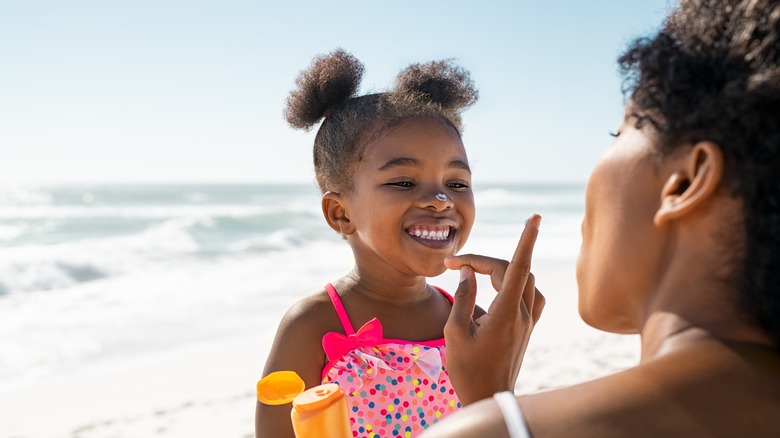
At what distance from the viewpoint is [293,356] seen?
226 cm

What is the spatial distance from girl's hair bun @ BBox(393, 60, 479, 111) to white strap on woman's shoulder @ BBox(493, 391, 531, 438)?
1.88 metres

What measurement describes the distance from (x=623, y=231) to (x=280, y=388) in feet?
2.62

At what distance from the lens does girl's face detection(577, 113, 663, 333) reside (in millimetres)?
1077

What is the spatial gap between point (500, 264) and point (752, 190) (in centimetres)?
86

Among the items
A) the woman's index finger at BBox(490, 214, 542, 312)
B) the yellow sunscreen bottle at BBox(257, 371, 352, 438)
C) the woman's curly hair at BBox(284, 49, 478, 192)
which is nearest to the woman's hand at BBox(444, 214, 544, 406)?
the woman's index finger at BBox(490, 214, 542, 312)

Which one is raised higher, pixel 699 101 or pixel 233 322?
pixel 699 101

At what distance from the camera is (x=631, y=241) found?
1.10 meters

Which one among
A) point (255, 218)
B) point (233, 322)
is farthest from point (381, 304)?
point (255, 218)

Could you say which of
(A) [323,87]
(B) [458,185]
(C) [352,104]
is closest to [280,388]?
(B) [458,185]

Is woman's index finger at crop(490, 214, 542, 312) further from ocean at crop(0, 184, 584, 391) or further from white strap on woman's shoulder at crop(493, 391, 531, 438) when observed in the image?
ocean at crop(0, 184, 584, 391)

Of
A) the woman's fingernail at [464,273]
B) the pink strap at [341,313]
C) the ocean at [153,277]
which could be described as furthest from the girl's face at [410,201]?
the ocean at [153,277]

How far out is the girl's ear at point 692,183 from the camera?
3.20ft

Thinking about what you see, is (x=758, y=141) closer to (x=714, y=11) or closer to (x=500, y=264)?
(x=714, y=11)

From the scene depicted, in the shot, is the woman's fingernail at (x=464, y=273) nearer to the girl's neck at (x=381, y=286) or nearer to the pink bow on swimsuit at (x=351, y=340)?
the pink bow on swimsuit at (x=351, y=340)
